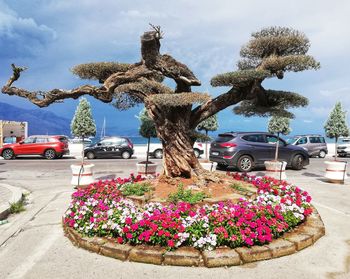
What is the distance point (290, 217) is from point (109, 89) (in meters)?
Result: 4.31

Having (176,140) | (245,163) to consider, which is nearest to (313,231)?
(176,140)

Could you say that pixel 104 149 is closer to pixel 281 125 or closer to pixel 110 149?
pixel 110 149

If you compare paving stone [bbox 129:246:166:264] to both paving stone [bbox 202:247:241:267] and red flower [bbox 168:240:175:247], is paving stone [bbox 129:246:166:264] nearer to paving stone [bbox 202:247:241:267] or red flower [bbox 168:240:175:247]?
red flower [bbox 168:240:175:247]

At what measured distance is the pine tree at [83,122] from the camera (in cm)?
1861

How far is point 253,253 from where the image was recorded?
4.04 metres

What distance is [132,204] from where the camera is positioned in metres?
5.40

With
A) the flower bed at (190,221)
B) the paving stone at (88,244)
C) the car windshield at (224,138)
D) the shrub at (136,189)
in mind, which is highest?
the car windshield at (224,138)

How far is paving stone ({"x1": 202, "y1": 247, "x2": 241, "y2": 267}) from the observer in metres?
3.88

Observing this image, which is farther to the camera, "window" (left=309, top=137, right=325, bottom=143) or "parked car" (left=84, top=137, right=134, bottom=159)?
"window" (left=309, top=137, right=325, bottom=143)

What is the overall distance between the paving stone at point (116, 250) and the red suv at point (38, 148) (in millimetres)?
17801

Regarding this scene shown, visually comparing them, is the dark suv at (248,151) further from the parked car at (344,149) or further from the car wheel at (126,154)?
the parked car at (344,149)

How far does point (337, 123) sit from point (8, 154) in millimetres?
21777

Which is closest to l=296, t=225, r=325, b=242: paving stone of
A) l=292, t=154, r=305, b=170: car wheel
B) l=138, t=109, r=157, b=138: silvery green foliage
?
l=138, t=109, r=157, b=138: silvery green foliage

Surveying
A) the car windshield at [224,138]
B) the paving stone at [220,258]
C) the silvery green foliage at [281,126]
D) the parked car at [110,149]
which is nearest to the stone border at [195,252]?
the paving stone at [220,258]
